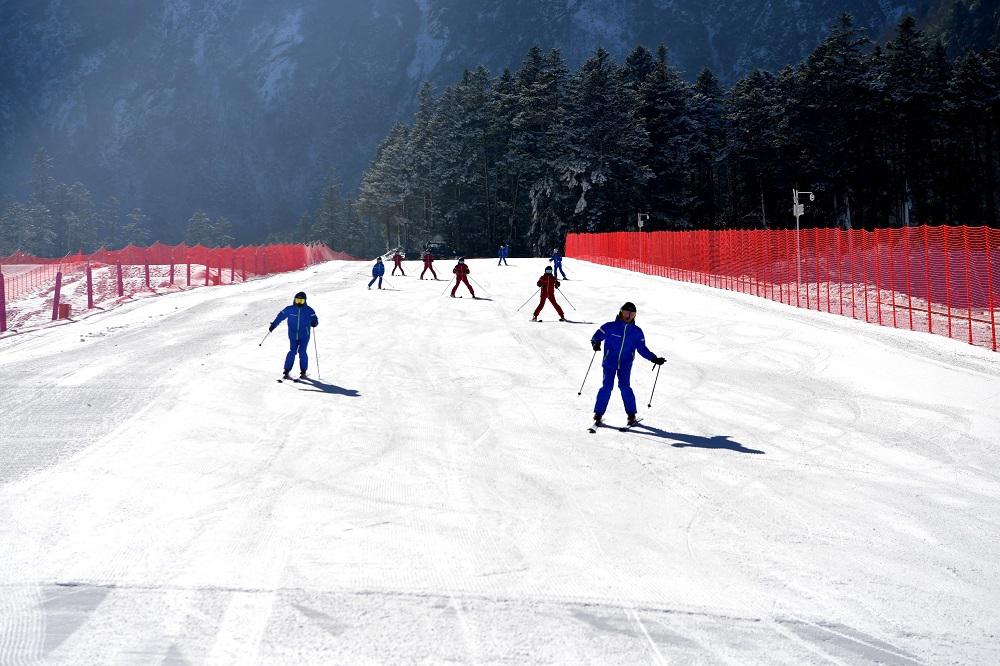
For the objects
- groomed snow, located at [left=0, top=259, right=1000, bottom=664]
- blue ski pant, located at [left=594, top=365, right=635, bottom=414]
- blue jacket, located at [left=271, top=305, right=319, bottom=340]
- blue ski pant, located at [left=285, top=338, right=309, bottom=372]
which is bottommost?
groomed snow, located at [left=0, top=259, right=1000, bottom=664]

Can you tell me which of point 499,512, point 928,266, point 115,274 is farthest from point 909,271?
point 115,274

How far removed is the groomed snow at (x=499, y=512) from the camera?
5973 millimetres

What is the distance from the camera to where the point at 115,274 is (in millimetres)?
39469

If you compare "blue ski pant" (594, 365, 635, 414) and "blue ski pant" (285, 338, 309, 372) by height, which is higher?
"blue ski pant" (285, 338, 309, 372)

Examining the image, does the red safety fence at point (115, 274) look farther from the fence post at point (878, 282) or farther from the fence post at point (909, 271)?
the fence post at point (909, 271)

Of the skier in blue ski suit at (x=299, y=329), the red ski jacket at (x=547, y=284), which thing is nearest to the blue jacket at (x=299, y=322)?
the skier in blue ski suit at (x=299, y=329)

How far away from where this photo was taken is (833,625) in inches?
241

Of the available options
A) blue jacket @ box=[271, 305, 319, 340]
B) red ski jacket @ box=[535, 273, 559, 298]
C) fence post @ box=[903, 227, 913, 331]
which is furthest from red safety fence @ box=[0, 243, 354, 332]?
fence post @ box=[903, 227, 913, 331]

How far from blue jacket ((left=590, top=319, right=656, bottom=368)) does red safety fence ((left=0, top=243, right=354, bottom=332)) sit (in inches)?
775

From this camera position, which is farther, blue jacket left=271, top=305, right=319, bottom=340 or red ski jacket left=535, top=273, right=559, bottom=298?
red ski jacket left=535, top=273, right=559, bottom=298

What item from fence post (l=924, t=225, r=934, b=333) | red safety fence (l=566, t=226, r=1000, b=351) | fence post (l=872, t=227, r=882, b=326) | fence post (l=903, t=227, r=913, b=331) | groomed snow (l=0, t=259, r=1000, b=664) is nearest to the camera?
groomed snow (l=0, t=259, r=1000, b=664)

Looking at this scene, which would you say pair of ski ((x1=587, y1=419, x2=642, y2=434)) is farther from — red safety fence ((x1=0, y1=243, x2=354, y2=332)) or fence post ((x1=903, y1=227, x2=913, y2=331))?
red safety fence ((x1=0, y1=243, x2=354, y2=332))

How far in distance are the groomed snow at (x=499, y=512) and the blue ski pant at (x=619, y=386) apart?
48 centimetres

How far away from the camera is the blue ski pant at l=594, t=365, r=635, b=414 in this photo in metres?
12.2
